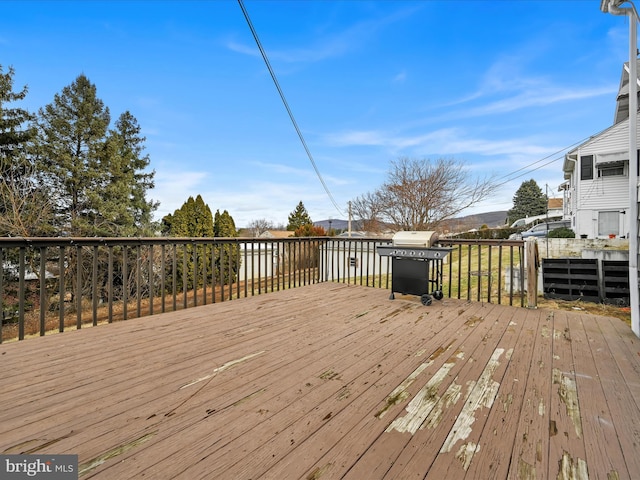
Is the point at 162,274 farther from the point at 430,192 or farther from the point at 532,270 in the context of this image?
the point at 430,192

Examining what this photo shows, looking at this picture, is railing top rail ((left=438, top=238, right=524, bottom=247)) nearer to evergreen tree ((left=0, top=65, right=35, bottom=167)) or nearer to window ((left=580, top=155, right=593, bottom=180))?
window ((left=580, top=155, right=593, bottom=180))

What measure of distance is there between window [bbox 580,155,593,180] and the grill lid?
12.9 m

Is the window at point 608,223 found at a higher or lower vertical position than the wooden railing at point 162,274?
higher

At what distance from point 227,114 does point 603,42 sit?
391 inches

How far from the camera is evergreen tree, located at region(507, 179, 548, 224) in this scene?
36.7 meters

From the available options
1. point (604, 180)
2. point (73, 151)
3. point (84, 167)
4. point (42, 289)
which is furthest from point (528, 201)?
point (42, 289)

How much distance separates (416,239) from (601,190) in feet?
43.1

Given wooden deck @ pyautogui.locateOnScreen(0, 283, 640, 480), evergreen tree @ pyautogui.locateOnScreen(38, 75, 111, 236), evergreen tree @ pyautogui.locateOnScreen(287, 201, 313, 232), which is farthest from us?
evergreen tree @ pyautogui.locateOnScreen(287, 201, 313, 232)

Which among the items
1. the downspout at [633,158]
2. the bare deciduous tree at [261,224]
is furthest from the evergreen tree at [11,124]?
the bare deciduous tree at [261,224]

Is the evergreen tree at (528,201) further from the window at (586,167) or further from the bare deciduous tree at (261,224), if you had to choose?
the bare deciduous tree at (261,224)

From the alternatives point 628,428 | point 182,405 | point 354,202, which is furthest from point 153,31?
point 354,202

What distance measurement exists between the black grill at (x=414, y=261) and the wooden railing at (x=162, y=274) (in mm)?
422

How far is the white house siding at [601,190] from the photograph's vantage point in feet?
36.2

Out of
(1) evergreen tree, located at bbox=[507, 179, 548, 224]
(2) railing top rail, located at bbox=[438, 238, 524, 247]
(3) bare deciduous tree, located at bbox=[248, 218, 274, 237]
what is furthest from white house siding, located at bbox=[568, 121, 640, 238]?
(3) bare deciduous tree, located at bbox=[248, 218, 274, 237]
